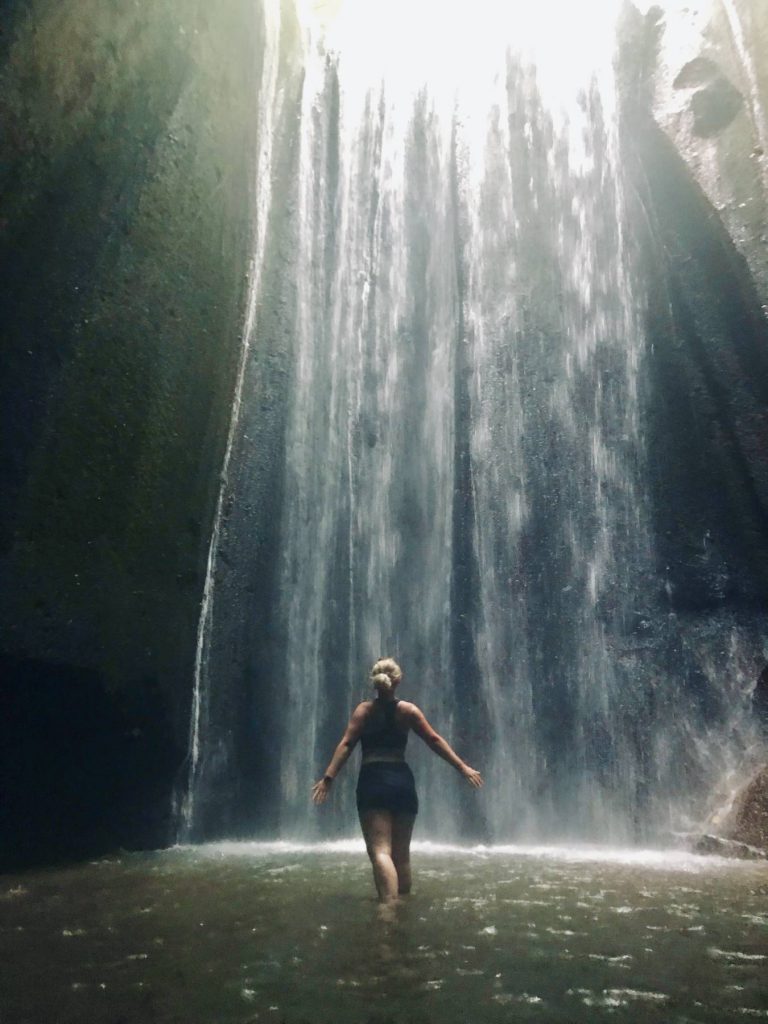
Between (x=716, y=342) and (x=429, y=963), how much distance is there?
30.5 feet

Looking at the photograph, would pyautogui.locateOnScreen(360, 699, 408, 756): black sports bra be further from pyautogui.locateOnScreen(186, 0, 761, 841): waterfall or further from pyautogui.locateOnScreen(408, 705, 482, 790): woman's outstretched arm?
pyautogui.locateOnScreen(186, 0, 761, 841): waterfall

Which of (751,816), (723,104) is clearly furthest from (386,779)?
(723,104)

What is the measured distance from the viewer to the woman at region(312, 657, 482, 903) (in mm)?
4809

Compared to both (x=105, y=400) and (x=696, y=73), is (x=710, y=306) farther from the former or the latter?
(x=105, y=400)

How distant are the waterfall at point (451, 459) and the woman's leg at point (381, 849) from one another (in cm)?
500

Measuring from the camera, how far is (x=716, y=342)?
10.6 meters

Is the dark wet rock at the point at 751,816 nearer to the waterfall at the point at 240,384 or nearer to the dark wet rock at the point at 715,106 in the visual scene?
the waterfall at the point at 240,384

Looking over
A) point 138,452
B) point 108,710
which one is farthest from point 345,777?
point 138,452

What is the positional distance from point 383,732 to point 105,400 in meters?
4.51

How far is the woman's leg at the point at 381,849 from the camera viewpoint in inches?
184

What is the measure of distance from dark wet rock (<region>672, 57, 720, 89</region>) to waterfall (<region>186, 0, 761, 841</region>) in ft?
3.97

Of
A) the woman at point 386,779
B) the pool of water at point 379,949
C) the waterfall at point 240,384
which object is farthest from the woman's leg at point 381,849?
the waterfall at point 240,384

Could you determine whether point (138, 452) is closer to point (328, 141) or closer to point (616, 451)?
point (616, 451)

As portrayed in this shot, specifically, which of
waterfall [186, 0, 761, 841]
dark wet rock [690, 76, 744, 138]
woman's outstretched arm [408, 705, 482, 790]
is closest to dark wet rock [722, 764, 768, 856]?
waterfall [186, 0, 761, 841]
